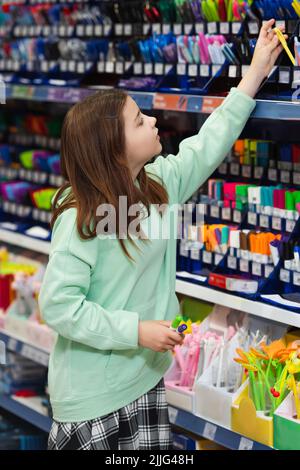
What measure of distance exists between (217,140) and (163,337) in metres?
0.59

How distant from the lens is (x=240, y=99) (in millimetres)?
2502

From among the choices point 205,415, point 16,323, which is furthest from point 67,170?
point 16,323

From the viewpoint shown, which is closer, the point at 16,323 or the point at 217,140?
the point at 217,140

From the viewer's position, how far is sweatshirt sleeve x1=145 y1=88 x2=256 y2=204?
2518 millimetres

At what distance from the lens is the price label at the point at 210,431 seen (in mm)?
2770

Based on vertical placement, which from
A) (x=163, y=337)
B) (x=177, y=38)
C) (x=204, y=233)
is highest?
(x=177, y=38)

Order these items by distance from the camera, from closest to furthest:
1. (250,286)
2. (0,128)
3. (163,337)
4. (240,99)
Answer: (163,337) < (240,99) < (250,286) < (0,128)

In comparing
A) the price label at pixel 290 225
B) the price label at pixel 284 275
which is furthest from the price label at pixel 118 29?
the price label at pixel 284 275

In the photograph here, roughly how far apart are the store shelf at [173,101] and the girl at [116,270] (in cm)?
7

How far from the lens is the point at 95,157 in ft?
7.68

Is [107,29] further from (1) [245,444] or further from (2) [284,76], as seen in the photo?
(1) [245,444]

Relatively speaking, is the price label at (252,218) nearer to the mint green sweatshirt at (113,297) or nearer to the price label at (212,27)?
the mint green sweatshirt at (113,297)

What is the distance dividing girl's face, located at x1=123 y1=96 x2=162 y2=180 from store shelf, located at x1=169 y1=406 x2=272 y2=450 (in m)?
0.90
